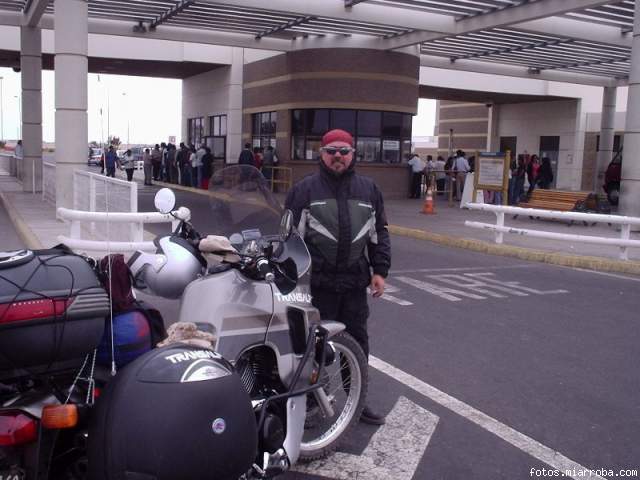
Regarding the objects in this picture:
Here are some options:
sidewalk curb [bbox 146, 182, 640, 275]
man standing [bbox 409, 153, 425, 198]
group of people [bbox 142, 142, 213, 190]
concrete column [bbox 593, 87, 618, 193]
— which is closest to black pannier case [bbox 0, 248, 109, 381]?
sidewalk curb [bbox 146, 182, 640, 275]

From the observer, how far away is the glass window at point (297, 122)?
2519 centimetres

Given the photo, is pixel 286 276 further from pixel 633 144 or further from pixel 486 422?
pixel 633 144

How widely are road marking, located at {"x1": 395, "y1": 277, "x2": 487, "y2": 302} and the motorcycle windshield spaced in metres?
5.04

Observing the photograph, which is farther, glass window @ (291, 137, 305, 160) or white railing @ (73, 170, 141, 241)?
glass window @ (291, 137, 305, 160)

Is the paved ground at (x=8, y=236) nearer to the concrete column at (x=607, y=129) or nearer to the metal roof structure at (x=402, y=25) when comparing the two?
the metal roof structure at (x=402, y=25)

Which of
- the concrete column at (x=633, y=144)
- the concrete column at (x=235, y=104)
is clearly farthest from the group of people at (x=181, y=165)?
the concrete column at (x=633, y=144)

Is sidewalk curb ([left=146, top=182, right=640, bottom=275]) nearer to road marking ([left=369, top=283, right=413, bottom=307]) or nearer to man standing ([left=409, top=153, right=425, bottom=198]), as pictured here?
road marking ([left=369, top=283, right=413, bottom=307])

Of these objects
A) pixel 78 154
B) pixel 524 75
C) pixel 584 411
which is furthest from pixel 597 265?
pixel 524 75

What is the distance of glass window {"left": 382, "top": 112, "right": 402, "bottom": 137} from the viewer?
976 inches

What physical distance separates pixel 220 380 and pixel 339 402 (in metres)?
1.86

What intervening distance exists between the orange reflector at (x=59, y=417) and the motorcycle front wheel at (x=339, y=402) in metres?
1.69

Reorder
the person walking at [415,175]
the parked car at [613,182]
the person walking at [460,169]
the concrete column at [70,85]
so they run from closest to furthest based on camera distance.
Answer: the concrete column at [70,85], the parked car at [613,182], the person walking at [460,169], the person walking at [415,175]

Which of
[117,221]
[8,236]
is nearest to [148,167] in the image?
[8,236]

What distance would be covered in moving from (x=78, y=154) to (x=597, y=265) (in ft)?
34.2
